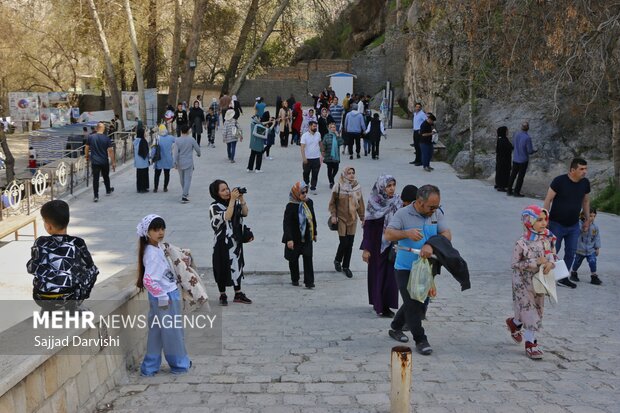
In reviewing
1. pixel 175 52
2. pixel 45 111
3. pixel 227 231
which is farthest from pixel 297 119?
pixel 45 111

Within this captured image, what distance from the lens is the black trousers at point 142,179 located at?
53.3 feet

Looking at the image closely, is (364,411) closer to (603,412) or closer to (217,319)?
(603,412)

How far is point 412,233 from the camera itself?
6.31 meters

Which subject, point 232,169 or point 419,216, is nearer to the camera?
point 419,216

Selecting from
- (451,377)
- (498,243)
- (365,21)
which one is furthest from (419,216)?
(365,21)

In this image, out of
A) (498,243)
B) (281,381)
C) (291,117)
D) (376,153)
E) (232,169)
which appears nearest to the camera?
(281,381)

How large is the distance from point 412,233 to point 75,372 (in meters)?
2.92

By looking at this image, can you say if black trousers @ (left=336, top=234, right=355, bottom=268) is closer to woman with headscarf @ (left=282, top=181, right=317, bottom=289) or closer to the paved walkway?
the paved walkway

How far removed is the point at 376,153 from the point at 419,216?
14318 mm

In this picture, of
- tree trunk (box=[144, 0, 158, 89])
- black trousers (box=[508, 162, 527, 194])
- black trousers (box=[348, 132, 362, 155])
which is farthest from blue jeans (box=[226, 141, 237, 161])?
tree trunk (box=[144, 0, 158, 89])

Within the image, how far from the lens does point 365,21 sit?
40.1 meters

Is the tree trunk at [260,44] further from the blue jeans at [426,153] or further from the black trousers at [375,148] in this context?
the blue jeans at [426,153]

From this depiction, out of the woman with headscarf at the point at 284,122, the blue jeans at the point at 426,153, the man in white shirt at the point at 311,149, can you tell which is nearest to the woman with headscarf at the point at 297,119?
the woman with headscarf at the point at 284,122

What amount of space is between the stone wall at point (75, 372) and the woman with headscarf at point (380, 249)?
102 inches
